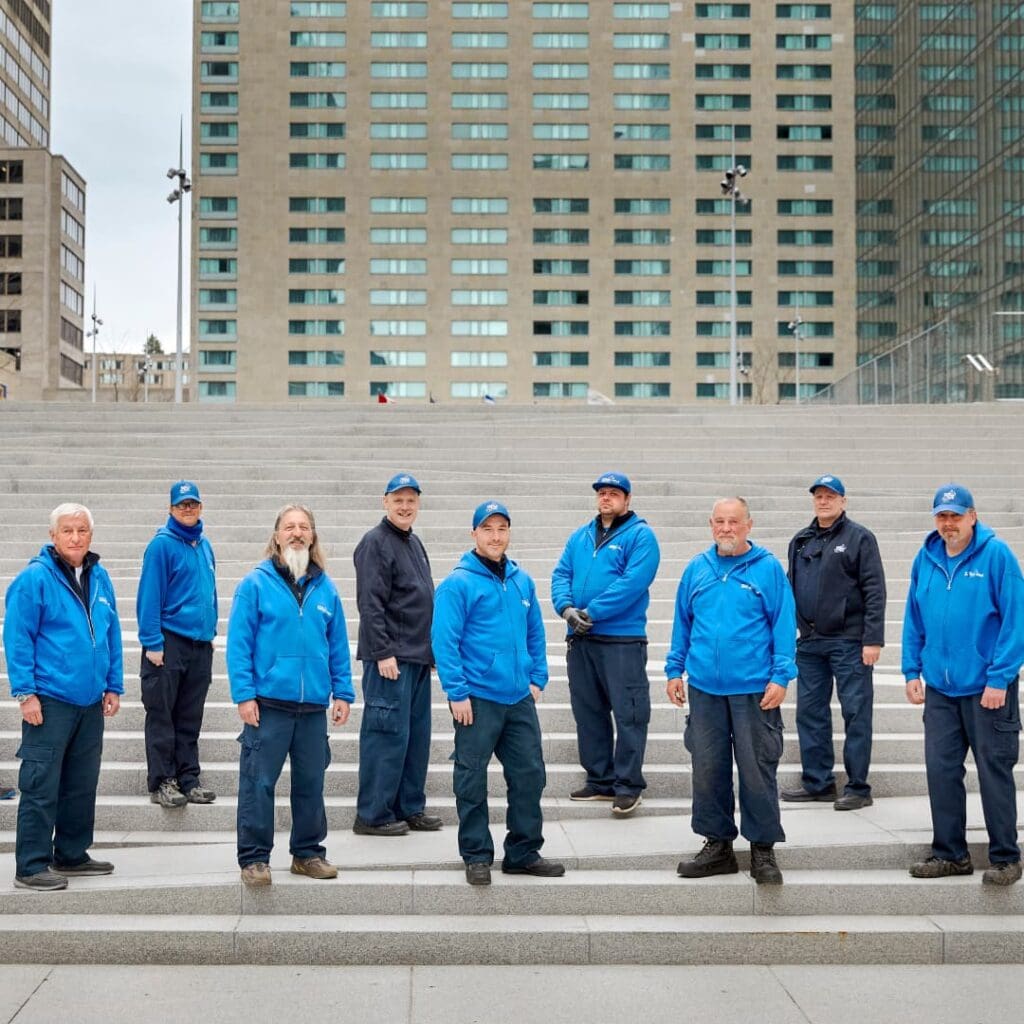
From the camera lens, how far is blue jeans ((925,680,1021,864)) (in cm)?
595

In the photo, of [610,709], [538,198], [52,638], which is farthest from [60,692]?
[538,198]

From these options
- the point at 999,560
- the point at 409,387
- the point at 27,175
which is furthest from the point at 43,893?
the point at 27,175

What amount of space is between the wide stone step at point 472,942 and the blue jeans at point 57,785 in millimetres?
390

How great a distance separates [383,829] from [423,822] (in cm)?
26

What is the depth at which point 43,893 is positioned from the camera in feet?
19.0

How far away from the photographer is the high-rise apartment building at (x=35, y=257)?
8869cm

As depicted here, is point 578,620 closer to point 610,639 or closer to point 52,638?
point 610,639

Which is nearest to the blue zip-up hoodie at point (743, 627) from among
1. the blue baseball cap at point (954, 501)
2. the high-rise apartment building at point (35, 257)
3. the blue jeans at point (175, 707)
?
the blue baseball cap at point (954, 501)

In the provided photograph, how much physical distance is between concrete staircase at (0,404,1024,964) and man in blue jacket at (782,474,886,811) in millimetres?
264

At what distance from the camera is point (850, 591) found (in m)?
7.32

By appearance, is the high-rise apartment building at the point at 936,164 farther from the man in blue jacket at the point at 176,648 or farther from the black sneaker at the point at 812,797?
the man in blue jacket at the point at 176,648
